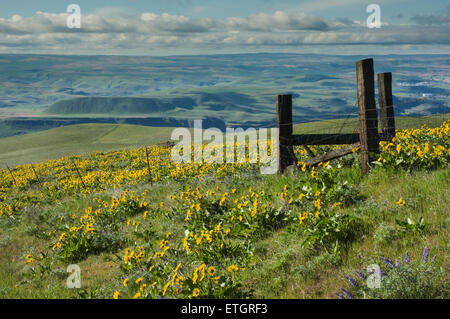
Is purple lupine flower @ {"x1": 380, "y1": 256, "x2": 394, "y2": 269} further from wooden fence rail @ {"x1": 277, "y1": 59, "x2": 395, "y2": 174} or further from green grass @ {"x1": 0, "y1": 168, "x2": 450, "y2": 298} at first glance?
wooden fence rail @ {"x1": 277, "y1": 59, "x2": 395, "y2": 174}

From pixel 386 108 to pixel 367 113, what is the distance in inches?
62.6

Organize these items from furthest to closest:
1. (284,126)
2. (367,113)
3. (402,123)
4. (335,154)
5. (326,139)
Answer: (402,123), (284,126), (326,139), (335,154), (367,113)

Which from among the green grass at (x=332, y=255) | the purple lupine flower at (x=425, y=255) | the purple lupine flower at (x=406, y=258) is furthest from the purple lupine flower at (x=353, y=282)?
the purple lupine flower at (x=425, y=255)

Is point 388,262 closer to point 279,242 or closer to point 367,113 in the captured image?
point 279,242

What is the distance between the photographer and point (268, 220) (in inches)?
240

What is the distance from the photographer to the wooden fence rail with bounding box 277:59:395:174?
7258mm

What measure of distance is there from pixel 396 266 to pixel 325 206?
7.88 feet

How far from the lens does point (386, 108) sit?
8.49 metres

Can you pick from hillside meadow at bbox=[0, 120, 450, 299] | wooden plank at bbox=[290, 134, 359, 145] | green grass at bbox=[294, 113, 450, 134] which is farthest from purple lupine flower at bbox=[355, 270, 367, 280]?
wooden plank at bbox=[290, 134, 359, 145]

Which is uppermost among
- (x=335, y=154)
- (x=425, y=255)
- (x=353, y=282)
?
(x=335, y=154)

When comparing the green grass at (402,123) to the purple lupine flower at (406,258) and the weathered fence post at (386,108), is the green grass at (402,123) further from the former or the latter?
the purple lupine flower at (406,258)

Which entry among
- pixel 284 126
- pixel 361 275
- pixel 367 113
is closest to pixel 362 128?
pixel 367 113
